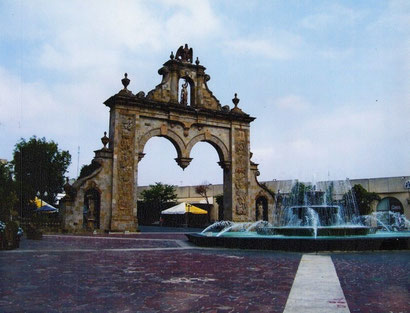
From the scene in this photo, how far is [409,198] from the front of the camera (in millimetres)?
37781

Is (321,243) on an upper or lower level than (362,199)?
lower

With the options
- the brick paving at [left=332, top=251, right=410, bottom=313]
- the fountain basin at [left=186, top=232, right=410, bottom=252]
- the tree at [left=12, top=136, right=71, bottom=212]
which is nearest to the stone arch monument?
the fountain basin at [left=186, top=232, right=410, bottom=252]

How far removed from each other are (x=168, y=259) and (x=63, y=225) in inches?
504

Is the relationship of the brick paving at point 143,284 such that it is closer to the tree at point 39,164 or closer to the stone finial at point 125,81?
the stone finial at point 125,81

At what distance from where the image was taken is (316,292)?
537 cm

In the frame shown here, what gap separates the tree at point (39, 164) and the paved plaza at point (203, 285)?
Answer: 34034 millimetres

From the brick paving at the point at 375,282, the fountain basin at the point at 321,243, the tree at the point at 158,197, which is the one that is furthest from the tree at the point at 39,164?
the brick paving at the point at 375,282

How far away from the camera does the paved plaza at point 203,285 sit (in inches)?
180

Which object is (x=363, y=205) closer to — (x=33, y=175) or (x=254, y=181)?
(x=254, y=181)

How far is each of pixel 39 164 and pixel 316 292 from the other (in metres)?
40.1

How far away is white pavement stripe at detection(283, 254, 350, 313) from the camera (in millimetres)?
4484

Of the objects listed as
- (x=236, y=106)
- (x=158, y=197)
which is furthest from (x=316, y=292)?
(x=158, y=197)

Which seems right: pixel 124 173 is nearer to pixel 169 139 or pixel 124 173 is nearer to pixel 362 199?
pixel 169 139

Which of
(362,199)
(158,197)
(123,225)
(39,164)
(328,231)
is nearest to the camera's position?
(328,231)
